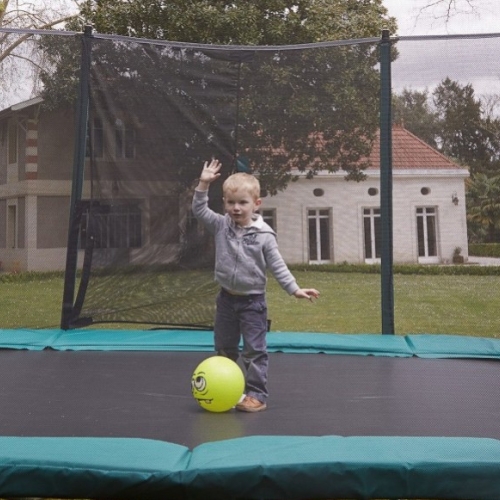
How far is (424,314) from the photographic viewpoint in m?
5.48

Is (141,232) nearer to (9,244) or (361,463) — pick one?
(9,244)

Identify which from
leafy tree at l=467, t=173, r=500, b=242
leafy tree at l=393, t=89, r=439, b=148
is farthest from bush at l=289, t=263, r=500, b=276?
leafy tree at l=393, t=89, r=439, b=148

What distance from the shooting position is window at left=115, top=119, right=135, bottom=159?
3.50 metres

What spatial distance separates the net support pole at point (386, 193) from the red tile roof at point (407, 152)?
3cm

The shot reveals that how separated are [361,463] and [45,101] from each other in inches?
121

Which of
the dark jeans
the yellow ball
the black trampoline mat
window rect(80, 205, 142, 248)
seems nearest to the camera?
the black trampoline mat

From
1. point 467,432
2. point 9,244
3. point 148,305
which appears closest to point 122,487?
point 467,432

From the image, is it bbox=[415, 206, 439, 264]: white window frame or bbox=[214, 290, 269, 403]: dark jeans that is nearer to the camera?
bbox=[214, 290, 269, 403]: dark jeans

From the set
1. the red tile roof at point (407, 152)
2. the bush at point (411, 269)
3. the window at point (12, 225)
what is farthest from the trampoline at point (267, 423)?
the red tile roof at point (407, 152)

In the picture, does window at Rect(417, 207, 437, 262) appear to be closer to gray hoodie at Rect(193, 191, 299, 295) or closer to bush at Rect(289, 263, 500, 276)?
bush at Rect(289, 263, 500, 276)

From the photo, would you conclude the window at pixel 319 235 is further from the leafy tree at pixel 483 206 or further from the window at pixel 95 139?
the window at pixel 95 139

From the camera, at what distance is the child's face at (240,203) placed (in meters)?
2.02

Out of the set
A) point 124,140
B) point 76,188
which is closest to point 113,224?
point 76,188

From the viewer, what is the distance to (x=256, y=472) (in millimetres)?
1289
